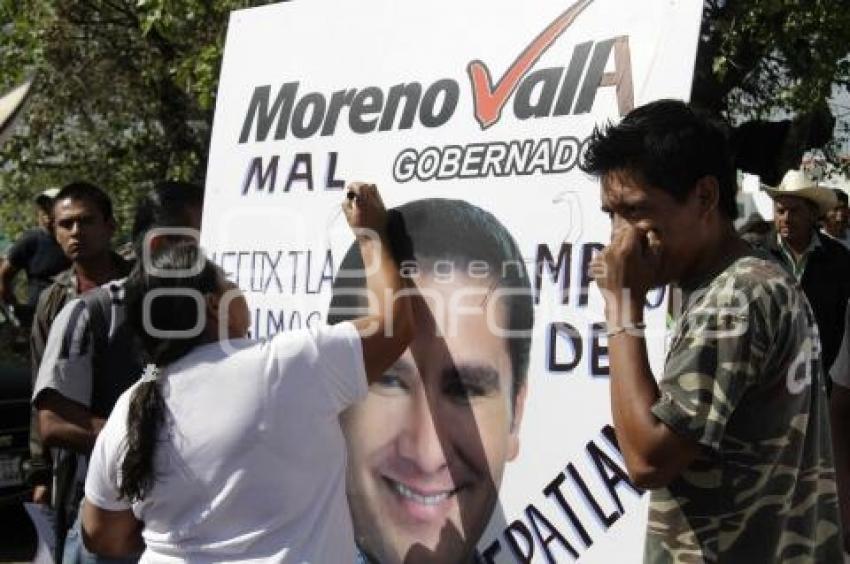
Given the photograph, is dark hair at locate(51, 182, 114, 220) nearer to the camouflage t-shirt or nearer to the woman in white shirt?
the woman in white shirt

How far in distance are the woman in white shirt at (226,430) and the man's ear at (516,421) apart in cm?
30

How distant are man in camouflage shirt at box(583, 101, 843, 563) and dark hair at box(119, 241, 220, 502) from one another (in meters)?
0.82

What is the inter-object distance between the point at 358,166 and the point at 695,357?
122 centimetres

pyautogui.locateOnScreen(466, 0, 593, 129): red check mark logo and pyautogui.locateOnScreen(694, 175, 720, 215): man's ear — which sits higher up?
pyautogui.locateOnScreen(466, 0, 593, 129): red check mark logo

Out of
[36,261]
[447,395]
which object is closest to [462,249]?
[447,395]

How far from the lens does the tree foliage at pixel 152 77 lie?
8539 mm

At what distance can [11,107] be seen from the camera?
273 cm

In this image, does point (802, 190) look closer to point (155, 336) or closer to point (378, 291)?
point (378, 291)

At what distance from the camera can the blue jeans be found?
9.95 ft

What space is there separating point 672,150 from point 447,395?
2.91ft

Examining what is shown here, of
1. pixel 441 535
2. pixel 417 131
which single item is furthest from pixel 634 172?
pixel 441 535

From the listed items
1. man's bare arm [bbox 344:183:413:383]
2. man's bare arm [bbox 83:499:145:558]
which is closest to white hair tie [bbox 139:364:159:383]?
man's bare arm [bbox 83:499:145:558]

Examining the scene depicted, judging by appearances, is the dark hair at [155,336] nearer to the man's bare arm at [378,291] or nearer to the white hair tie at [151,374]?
the white hair tie at [151,374]

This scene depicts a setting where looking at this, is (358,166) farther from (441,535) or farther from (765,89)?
(765,89)
